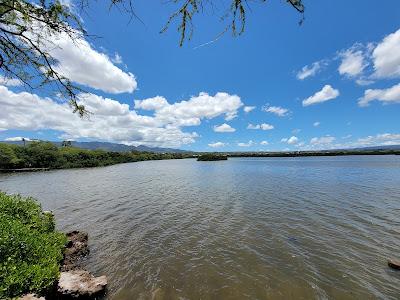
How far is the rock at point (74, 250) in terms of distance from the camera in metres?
12.1

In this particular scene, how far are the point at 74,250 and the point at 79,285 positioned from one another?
477cm

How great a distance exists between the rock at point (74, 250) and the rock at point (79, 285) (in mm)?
2285

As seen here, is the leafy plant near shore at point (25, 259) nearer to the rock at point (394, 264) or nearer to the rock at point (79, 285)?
the rock at point (79, 285)

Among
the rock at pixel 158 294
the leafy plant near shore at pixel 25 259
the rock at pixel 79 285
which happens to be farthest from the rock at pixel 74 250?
the rock at pixel 158 294

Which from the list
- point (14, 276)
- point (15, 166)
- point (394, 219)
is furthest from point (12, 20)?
point (15, 166)

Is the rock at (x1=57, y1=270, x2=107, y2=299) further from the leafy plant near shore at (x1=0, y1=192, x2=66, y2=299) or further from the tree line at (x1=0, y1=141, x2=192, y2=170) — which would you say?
the tree line at (x1=0, y1=141, x2=192, y2=170)

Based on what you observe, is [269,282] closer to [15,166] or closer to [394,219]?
[394,219]

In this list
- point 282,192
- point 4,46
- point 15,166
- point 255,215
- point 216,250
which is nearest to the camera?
point 4,46

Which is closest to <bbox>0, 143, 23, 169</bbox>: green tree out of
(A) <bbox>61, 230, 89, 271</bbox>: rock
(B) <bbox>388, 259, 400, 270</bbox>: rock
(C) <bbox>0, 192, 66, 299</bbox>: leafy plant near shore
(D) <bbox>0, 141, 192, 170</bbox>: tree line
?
(D) <bbox>0, 141, 192, 170</bbox>: tree line

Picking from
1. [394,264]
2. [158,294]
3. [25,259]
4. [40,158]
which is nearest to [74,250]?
[25,259]

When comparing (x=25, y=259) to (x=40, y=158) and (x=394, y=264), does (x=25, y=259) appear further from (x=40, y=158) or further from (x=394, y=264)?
(x=40, y=158)

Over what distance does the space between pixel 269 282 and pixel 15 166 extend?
4123 inches

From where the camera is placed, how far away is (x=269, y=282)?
9953 millimetres

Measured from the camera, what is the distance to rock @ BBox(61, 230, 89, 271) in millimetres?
12064
